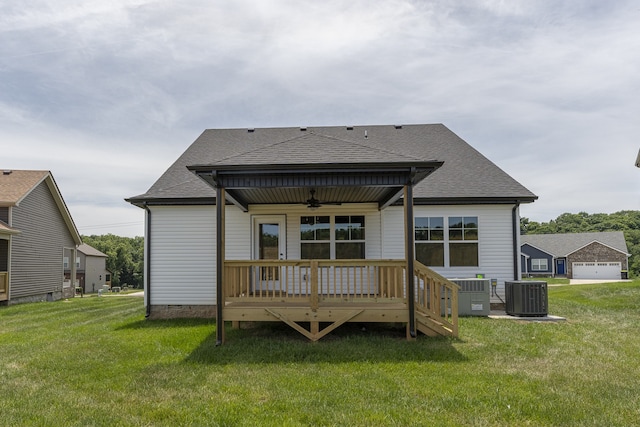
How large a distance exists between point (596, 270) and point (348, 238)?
43.1 metres

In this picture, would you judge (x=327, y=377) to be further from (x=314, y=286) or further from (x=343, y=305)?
(x=343, y=305)

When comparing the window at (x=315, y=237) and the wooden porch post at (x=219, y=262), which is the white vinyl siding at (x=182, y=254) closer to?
the window at (x=315, y=237)

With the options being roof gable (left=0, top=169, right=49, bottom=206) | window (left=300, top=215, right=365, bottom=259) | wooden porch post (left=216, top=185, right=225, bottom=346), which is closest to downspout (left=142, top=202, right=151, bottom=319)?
window (left=300, top=215, right=365, bottom=259)

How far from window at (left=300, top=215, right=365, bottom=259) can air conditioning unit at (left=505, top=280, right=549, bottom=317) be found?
3.71 meters

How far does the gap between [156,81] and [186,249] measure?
5.04 metres

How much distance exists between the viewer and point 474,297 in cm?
1007

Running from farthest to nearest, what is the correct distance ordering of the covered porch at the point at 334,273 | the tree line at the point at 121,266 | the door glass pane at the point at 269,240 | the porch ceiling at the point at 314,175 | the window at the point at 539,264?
the tree line at the point at 121,266, the window at the point at 539,264, the door glass pane at the point at 269,240, the covered porch at the point at 334,273, the porch ceiling at the point at 314,175

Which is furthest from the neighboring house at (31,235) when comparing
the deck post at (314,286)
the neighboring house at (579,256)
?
the neighboring house at (579,256)

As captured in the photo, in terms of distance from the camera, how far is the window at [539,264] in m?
46.2

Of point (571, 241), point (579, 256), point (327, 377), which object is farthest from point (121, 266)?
point (327, 377)

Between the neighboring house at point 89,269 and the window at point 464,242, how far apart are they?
3974 cm

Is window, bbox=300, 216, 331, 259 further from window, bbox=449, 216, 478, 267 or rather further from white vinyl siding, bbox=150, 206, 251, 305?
window, bbox=449, 216, 478, 267

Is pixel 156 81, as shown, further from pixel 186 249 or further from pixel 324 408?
pixel 324 408

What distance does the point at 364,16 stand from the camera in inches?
324
